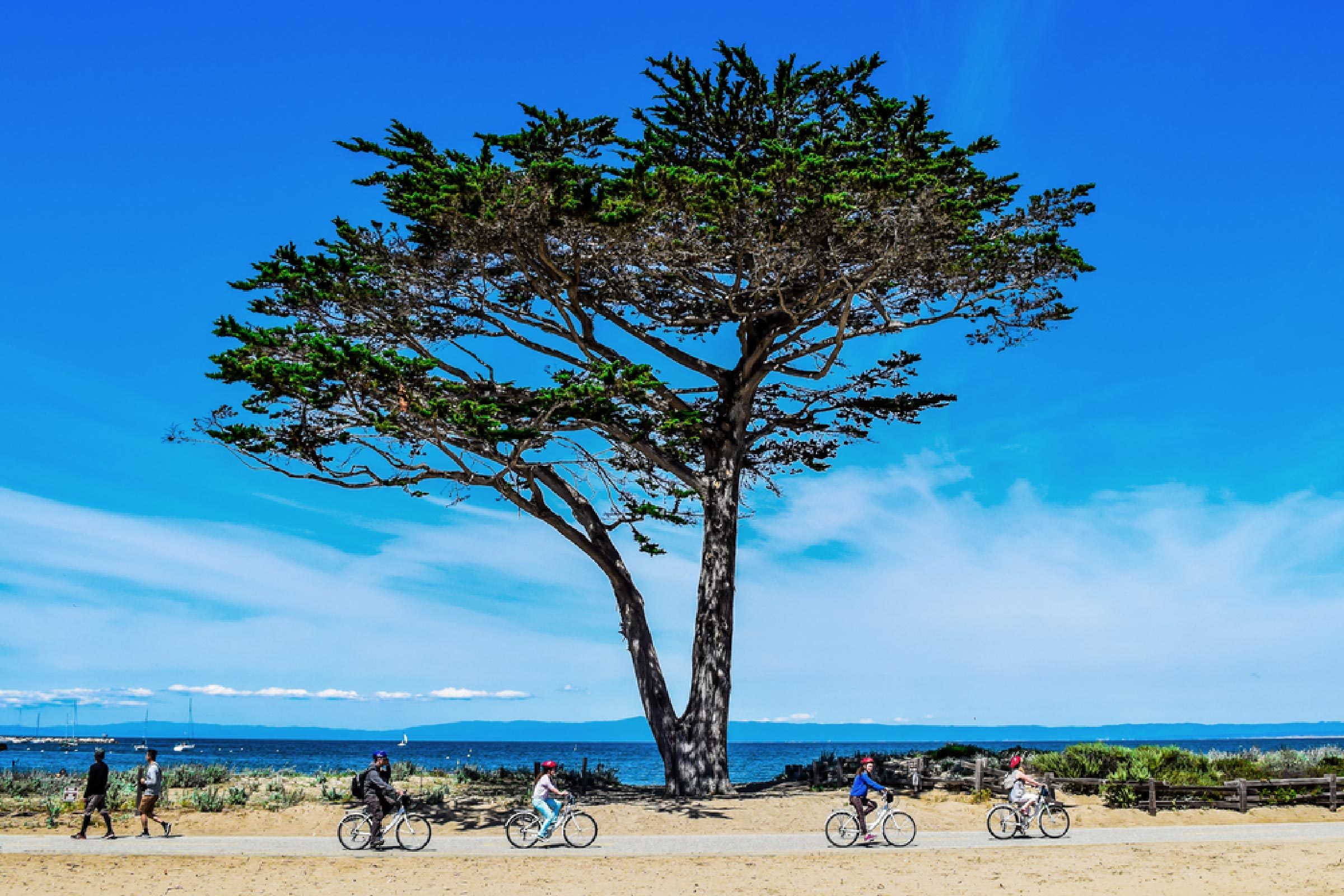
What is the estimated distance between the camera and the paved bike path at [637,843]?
16328 millimetres

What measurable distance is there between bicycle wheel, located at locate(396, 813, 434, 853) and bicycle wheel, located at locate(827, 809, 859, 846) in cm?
655

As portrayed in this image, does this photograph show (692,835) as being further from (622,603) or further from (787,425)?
(787,425)

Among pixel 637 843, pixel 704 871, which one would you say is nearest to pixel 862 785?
pixel 704 871

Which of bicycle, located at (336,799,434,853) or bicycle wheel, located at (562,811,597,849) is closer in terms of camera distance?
bicycle, located at (336,799,434,853)

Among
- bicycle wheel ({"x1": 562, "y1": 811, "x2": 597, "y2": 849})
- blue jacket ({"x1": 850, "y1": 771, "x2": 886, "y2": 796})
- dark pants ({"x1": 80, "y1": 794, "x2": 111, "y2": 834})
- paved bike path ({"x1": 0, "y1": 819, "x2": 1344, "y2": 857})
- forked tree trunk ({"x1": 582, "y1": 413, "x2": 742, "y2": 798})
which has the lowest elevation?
paved bike path ({"x1": 0, "y1": 819, "x2": 1344, "y2": 857})

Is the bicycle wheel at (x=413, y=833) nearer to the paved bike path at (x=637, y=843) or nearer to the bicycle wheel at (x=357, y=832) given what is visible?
the paved bike path at (x=637, y=843)

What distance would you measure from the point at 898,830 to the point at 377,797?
866 centimetres

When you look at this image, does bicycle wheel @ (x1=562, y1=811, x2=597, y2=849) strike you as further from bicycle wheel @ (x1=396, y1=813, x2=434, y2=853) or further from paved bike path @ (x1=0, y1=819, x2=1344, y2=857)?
bicycle wheel @ (x1=396, y1=813, x2=434, y2=853)

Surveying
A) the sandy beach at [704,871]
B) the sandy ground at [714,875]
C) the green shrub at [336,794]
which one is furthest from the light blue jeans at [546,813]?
the green shrub at [336,794]

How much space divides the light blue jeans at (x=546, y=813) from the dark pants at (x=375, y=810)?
7.60 feet

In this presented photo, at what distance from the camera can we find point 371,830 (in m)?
16.3

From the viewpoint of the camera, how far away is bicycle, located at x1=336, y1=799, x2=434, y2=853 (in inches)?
648

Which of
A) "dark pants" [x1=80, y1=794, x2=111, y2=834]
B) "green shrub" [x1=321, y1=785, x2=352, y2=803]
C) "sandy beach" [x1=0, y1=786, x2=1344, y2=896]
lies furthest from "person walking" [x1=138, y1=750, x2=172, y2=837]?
"green shrub" [x1=321, y1=785, x2=352, y2=803]

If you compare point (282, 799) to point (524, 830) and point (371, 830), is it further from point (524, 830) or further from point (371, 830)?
point (524, 830)
